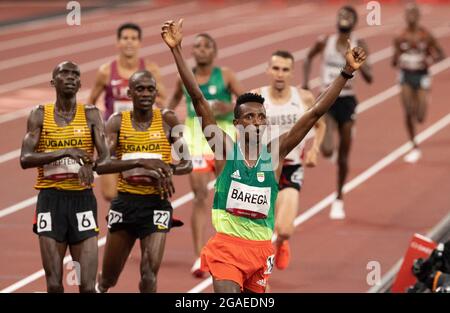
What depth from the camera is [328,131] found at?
51.7 feet

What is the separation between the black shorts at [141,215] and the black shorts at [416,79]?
8.34 m

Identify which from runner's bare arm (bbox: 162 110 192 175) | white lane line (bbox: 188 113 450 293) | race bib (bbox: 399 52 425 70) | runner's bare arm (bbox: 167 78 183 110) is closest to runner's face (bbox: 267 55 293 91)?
runner's bare arm (bbox: 167 78 183 110)

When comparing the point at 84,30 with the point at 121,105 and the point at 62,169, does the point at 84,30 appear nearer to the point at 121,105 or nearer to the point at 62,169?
the point at 121,105

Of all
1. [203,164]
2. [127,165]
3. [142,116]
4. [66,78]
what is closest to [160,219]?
[127,165]

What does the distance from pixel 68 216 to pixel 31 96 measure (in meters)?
12.8

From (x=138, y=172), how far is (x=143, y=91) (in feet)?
2.11

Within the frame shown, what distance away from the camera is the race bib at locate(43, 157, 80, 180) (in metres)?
9.62

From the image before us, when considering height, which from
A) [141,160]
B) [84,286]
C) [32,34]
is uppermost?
[32,34]

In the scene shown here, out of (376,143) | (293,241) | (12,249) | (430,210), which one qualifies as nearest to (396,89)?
(376,143)

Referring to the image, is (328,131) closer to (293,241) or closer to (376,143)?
(293,241)

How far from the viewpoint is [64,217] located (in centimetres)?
962

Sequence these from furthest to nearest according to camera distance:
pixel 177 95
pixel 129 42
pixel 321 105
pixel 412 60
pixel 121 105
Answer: pixel 412 60, pixel 129 42, pixel 121 105, pixel 177 95, pixel 321 105

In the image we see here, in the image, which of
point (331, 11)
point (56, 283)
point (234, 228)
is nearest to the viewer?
point (234, 228)

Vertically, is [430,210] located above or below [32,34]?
below
